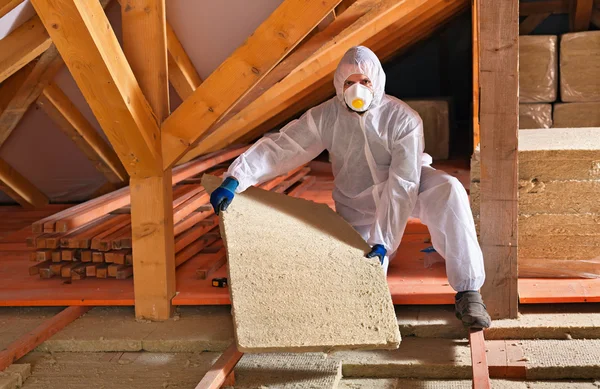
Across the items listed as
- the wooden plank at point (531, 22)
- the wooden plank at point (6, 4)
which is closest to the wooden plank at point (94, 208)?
the wooden plank at point (6, 4)

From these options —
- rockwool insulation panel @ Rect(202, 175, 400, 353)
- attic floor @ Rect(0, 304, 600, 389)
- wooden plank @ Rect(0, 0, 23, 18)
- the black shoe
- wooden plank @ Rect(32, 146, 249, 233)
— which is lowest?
attic floor @ Rect(0, 304, 600, 389)

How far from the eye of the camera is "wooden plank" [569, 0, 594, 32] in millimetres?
7223

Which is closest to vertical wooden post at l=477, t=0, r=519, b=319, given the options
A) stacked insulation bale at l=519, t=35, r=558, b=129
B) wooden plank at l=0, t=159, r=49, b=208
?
stacked insulation bale at l=519, t=35, r=558, b=129

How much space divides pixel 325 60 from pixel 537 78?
2418 mm

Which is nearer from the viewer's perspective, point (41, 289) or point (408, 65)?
point (41, 289)

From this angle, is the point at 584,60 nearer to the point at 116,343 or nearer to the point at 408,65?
the point at 408,65

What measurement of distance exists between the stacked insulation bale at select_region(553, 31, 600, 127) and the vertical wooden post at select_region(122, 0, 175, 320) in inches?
162

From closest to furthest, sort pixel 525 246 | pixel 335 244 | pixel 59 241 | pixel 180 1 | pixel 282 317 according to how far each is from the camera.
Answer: pixel 282 317
pixel 335 244
pixel 525 246
pixel 59 241
pixel 180 1

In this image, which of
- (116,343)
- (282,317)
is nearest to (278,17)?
(282,317)

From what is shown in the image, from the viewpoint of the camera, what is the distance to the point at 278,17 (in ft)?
9.86

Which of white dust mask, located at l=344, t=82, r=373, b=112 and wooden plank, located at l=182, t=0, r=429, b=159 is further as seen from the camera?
wooden plank, located at l=182, t=0, r=429, b=159

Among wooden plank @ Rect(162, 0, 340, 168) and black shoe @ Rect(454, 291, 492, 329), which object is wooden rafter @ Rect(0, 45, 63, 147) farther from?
black shoe @ Rect(454, 291, 492, 329)

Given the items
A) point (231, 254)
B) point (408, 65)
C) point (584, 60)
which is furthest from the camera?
point (408, 65)

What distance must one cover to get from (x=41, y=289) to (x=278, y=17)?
1841 millimetres
